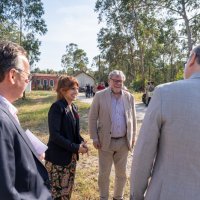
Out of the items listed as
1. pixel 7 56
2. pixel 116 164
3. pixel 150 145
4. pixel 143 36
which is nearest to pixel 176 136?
pixel 150 145

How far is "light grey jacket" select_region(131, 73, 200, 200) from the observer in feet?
6.81

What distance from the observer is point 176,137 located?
2.09 m

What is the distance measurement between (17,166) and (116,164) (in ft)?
10.5

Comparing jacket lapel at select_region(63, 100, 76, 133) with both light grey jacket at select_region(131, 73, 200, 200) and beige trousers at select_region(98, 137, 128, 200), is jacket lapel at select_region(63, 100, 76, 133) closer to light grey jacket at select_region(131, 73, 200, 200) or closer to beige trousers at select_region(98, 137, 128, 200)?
beige trousers at select_region(98, 137, 128, 200)

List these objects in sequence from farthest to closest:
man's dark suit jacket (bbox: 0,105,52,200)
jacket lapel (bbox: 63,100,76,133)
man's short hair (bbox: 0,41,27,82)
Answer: jacket lapel (bbox: 63,100,76,133) < man's short hair (bbox: 0,41,27,82) < man's dark suit jacket (bbox: 0,105,52,200)

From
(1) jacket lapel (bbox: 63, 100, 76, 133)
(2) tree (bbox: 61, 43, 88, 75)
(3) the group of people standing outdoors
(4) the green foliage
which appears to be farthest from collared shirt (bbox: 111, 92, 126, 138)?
(2) tree (bbox: 61, 43, 88, 75)

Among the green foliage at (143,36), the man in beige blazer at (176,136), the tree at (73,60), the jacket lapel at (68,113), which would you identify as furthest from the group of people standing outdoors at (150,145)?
the tree at (73,60)

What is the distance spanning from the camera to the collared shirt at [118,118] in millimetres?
4668

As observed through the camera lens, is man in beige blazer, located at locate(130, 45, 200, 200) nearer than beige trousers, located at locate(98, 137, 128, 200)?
Yes

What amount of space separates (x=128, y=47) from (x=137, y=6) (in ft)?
67.9

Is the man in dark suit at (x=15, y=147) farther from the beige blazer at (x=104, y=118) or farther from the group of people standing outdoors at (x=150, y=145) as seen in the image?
the beige blazer at (x=104, y=118)

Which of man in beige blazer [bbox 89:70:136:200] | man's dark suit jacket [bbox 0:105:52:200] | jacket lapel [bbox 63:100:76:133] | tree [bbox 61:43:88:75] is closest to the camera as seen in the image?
man's dark suit jacket [bbox 0:105:52:200]

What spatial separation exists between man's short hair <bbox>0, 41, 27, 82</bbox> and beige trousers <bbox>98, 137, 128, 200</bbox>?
2.82 metres

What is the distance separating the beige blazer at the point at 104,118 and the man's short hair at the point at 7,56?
2703 mm
